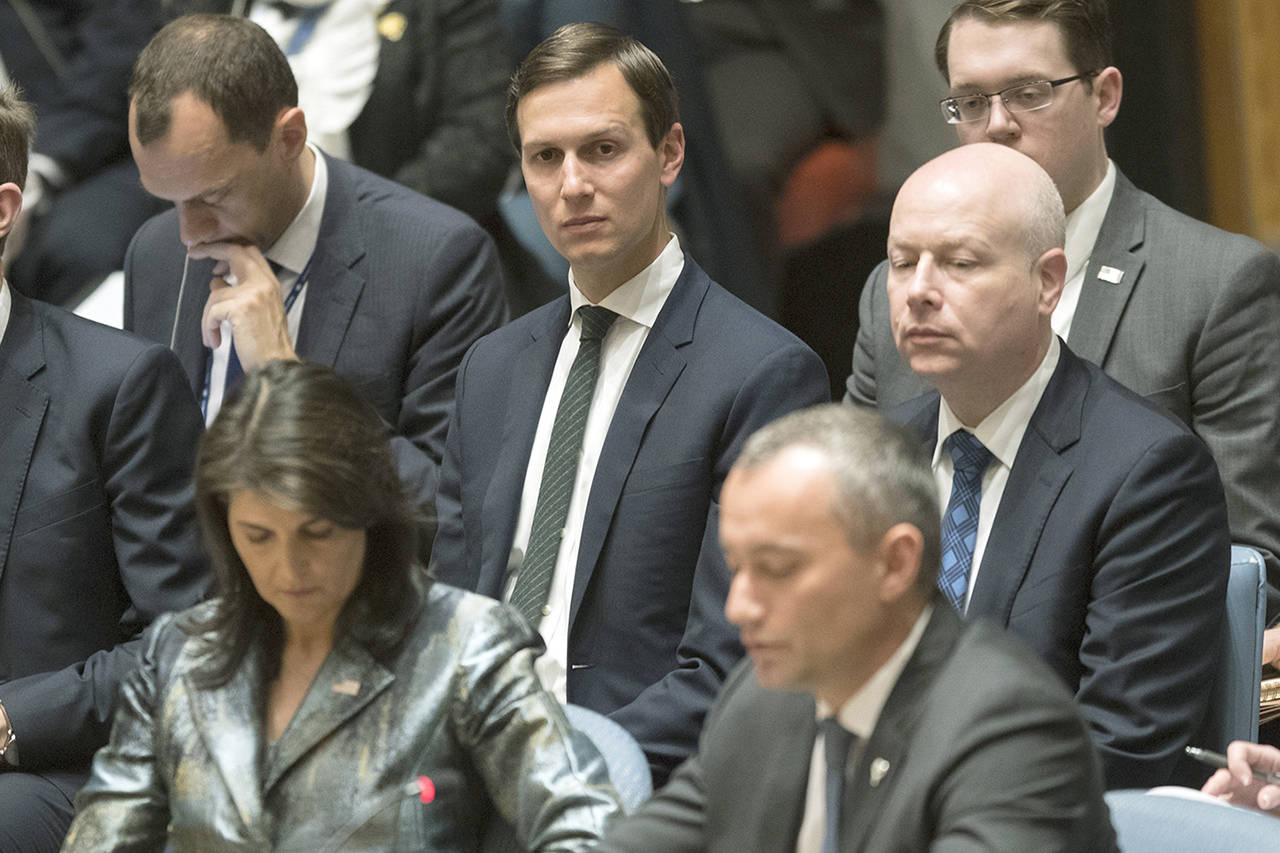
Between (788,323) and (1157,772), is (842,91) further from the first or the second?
(1157,772)

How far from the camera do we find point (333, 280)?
10.6ft

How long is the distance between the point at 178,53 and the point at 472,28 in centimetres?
105

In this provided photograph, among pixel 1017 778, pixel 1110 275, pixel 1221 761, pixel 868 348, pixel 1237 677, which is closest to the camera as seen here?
pixel 1017 778

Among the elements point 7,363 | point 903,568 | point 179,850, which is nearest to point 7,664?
point 7,363

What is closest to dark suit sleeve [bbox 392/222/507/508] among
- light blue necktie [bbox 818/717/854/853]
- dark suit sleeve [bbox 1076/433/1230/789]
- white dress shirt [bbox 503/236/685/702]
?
white dress shirt [bbox 503/236/685/702]

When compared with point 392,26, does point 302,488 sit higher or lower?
lower

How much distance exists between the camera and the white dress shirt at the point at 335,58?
4.06m

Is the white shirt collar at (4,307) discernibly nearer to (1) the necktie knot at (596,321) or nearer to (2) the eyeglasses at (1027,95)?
(1) the necktie knot at (596,321)

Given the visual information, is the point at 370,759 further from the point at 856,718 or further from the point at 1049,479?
the point at 1049,479

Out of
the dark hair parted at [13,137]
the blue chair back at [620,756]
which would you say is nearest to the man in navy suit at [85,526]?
the dark hair parted at [13,137]

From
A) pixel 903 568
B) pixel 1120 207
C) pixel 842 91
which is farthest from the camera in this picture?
pixel 842 91

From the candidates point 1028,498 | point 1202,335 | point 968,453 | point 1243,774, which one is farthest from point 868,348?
point 1243,774

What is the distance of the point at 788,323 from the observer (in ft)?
14.8

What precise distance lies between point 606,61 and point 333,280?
0.76 meters
